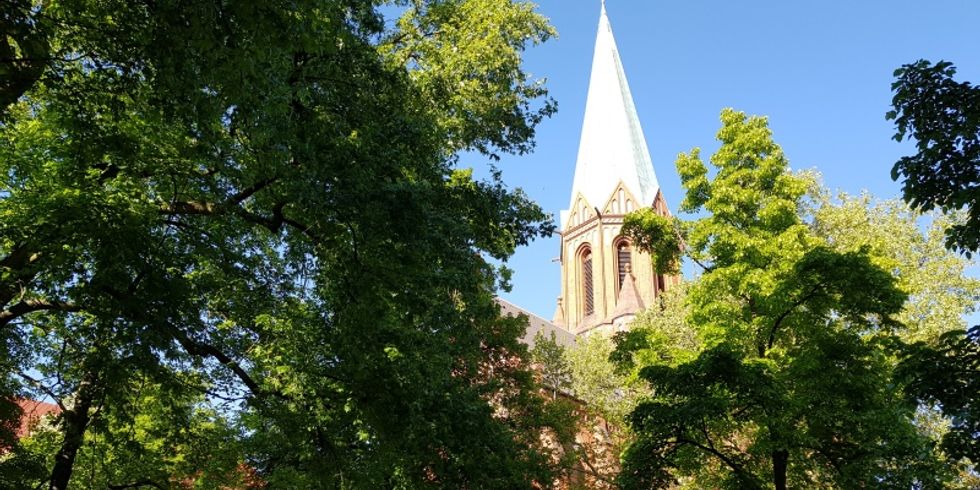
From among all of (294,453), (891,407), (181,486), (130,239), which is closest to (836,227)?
(891,407)

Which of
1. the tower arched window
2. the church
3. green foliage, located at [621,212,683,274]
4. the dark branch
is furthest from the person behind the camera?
the tower arched window

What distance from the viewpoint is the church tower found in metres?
54.3

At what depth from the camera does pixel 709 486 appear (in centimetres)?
1558

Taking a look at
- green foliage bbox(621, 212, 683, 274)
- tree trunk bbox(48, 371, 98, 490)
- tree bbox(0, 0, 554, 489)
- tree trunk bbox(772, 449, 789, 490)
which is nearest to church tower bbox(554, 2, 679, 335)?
green foliage bbox(621, 212, 683, 274)

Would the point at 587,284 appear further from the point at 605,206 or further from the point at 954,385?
the point at 954,385

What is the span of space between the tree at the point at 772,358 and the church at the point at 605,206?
126 ft

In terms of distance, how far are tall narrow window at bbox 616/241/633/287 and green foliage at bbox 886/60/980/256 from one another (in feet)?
154

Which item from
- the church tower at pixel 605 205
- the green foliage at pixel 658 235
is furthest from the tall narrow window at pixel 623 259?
the green foliage at pixel 658 235

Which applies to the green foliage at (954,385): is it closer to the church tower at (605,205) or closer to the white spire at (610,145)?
the church tower at (605,205)

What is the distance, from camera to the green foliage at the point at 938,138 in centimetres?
788

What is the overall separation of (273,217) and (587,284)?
4796cm

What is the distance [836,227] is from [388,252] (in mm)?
16740

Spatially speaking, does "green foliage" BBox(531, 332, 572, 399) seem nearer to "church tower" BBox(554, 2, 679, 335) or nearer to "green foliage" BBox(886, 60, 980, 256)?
"green foliage" BBox(886, 60, 980, 256)

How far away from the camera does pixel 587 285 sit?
56.9 m
